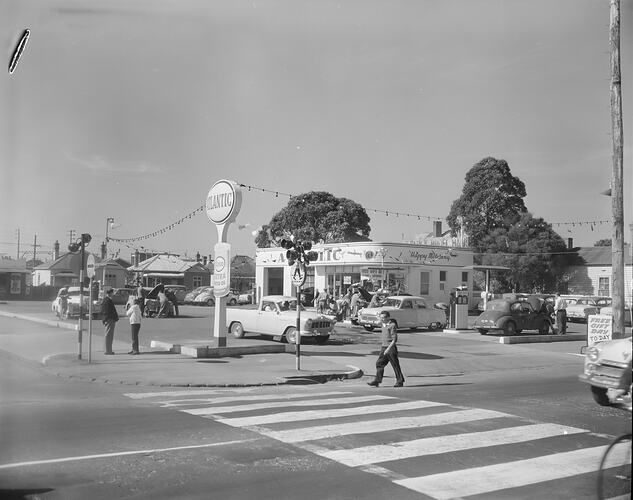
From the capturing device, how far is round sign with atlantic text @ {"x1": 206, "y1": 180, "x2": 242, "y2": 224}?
17.9m

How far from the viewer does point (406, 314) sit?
90.1 feet

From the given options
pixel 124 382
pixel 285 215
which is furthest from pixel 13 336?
pixel 285 215

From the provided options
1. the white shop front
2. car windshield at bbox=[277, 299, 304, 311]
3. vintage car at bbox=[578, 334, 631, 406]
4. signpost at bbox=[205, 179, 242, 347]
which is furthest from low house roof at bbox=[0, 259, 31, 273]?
vintage car at bbox=[578, 334, 631, 406]

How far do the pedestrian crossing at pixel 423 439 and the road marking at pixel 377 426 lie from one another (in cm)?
1

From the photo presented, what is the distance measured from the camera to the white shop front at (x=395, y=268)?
40.4 meters

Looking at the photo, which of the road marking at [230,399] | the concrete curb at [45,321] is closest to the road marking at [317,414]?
the road marking at [230,399]

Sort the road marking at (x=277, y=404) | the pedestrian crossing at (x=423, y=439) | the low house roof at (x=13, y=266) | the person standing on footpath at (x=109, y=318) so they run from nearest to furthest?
the pedestrian crossing at (x=423, y=439)
the road marking at (x=277, y=404)
the person standing on footpath at (x=109, y=318)
the low house roof at (x=13, y=266)

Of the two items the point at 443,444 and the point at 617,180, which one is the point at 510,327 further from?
the point at 443,444

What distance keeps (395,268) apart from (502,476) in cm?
3418

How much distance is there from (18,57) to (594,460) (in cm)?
779

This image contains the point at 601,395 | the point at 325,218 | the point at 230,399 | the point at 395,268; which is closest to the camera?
the point at 601,395

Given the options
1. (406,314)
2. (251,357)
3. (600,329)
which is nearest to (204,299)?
(406,314)

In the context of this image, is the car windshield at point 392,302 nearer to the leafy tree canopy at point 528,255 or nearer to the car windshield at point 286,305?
the car windshield at point 286,305

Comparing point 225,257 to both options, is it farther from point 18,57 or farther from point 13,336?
point 18,57
